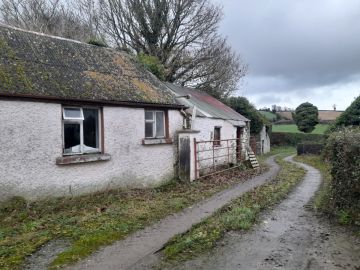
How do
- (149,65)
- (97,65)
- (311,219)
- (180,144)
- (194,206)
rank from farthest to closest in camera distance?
(149,65) → (180,144) → (97,65) → (194,206) → (311,219)

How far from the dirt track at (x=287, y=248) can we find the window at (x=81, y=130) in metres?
5.57

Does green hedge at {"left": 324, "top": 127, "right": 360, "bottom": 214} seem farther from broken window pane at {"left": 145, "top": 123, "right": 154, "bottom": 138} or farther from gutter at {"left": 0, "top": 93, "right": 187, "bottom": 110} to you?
broken window pane at {"left": 145, "top": 123, "right": 154, "bottom": 138}

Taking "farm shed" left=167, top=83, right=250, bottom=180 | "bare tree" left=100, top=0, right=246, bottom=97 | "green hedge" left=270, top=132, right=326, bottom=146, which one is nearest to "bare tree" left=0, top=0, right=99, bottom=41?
"bare tree" left=100, top=0, right=246, bottom=97

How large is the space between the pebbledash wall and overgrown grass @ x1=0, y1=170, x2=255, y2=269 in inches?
14.5

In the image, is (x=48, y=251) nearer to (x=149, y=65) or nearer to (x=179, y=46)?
(x=149, y=65)

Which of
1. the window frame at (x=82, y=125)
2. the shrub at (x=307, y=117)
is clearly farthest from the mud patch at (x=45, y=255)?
the shrub at (x=307, y=117)

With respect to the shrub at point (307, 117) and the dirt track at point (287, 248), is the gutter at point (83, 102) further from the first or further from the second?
the shrub at point (307, 117)

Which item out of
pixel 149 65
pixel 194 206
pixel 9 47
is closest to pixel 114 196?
pixel 194 206

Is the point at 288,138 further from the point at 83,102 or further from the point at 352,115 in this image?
the point at 83,102

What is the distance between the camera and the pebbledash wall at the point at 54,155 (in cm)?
923

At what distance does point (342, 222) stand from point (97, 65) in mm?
9349

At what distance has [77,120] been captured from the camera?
427 inches

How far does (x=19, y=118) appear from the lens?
9.41 metres

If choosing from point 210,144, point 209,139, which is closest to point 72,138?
point 209,139
